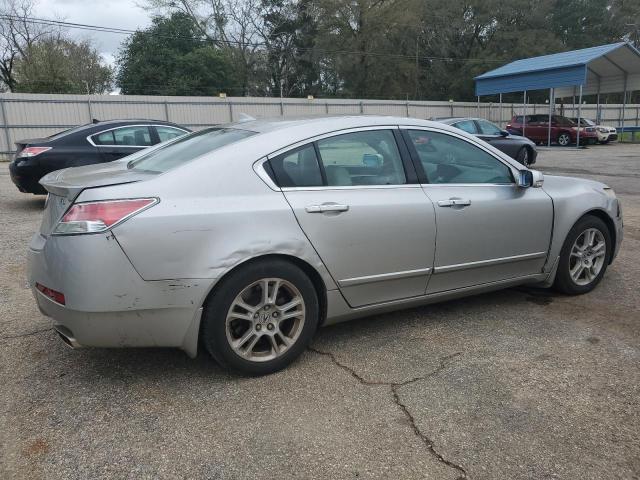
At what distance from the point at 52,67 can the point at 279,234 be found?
35.8 metres

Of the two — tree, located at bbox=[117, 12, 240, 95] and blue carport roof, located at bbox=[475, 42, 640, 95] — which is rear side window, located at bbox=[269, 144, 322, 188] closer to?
blue carport roof, located at bbox=[475, 42, 640, 95]

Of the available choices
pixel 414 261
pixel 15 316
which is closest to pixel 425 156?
pixel 414 261

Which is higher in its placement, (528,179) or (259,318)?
(528,179)

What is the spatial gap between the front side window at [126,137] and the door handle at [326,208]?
6508 mm

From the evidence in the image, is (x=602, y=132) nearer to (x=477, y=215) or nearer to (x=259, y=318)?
(x=477, y=215)

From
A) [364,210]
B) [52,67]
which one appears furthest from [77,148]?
[52,67]

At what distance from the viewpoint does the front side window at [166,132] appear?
920 cm

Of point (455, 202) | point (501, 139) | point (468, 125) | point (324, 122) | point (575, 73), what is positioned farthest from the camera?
point (575, 73)

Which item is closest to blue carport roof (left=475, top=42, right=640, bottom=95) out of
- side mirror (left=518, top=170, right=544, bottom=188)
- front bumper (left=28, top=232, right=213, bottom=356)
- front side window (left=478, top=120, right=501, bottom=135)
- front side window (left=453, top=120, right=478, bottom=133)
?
front side window (left=478, top=120, right=501, bottom=135)

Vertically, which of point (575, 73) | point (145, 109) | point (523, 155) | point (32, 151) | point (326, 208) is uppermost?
point (575, 73)

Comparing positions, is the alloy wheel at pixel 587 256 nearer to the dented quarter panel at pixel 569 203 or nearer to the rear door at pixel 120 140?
the dented quarter panel at pixel 569 203

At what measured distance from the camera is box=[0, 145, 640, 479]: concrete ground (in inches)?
94.1

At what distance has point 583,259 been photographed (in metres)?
4.50

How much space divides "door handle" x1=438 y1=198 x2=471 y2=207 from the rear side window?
0.91m
